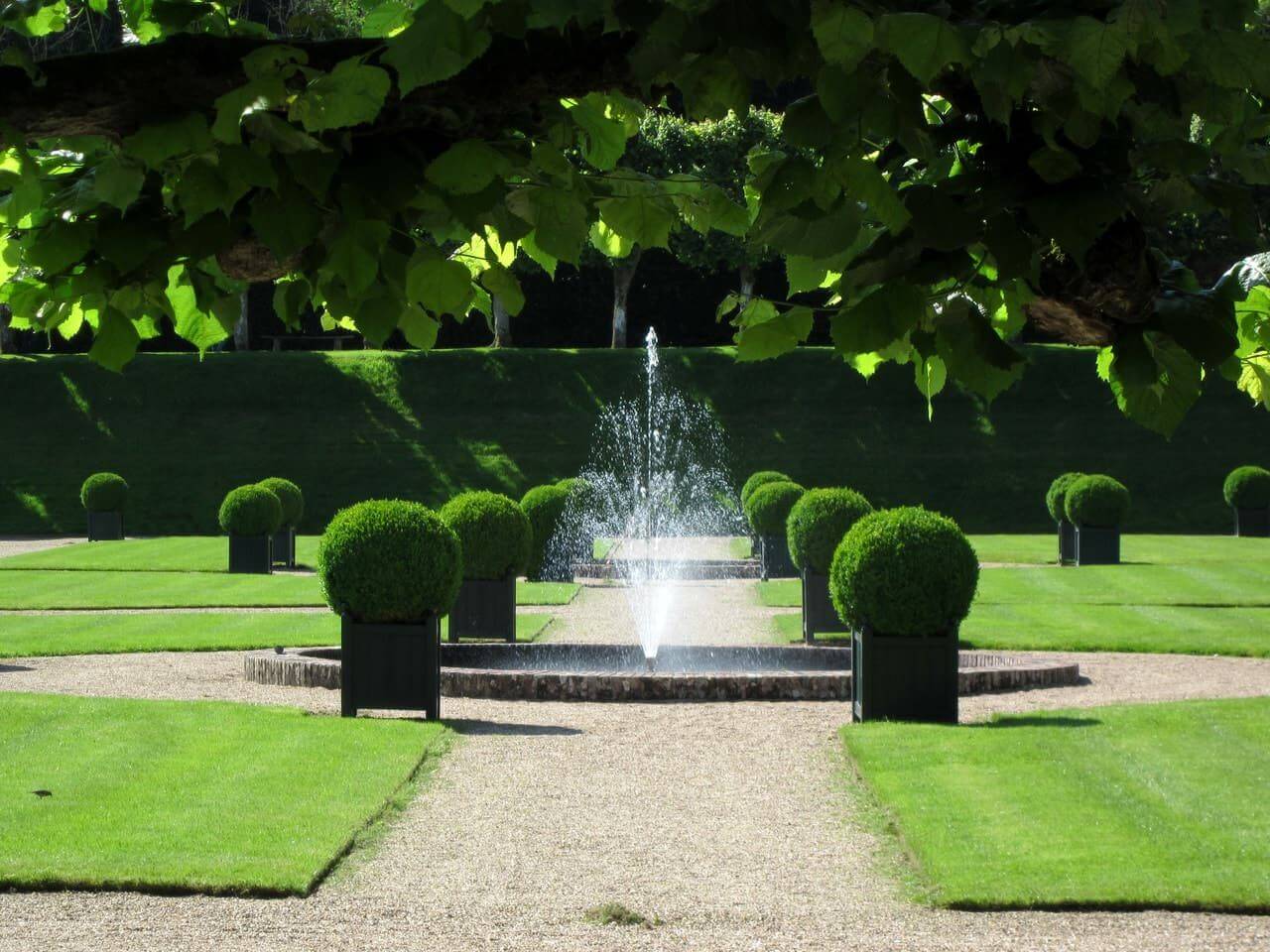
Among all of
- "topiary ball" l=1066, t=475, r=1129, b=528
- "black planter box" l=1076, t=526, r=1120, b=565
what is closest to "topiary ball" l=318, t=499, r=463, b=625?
"topiary ball" l=1066, t=475, r=1129, b=528

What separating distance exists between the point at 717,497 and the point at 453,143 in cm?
3401

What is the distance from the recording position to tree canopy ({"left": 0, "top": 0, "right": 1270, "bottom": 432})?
8.12 ft

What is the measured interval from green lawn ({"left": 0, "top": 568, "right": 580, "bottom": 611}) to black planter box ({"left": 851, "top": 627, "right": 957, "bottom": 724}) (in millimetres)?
9193

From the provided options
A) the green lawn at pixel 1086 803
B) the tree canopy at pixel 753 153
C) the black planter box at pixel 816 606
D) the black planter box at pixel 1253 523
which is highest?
the tree canopy at pixel 753 153

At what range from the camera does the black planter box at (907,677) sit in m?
10.6

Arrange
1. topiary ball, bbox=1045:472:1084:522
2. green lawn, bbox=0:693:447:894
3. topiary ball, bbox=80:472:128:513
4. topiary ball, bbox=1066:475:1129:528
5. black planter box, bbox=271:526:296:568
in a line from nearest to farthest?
1. green lawn, bbox=0:693:447:894
2. topiary ball, bbox=1066:475:1129:528
3. topiary ball, bbox=1045:472:1084:522
4. black planter box, bbox=271:526:296:568
5. topiary ball, bbox=80:472:128:513

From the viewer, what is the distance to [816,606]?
15.6 m

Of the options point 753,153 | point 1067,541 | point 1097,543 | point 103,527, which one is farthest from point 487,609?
point 103,527

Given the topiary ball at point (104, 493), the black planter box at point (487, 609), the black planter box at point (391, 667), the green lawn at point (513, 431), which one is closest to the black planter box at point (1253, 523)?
the green lawn at point (513, 431)

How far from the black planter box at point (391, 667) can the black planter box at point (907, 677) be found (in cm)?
287

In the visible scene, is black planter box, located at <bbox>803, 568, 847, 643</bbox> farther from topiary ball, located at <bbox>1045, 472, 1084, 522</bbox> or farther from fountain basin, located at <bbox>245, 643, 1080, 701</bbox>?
topiary ball, located at <bbox>1045, 472, 1084, 522</bbox>

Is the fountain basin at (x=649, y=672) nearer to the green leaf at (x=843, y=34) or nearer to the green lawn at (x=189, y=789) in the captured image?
the green lawn at (x=189, y=789)

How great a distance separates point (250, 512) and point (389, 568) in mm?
13008

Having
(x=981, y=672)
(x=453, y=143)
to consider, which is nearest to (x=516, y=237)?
(x=453, y=143)
